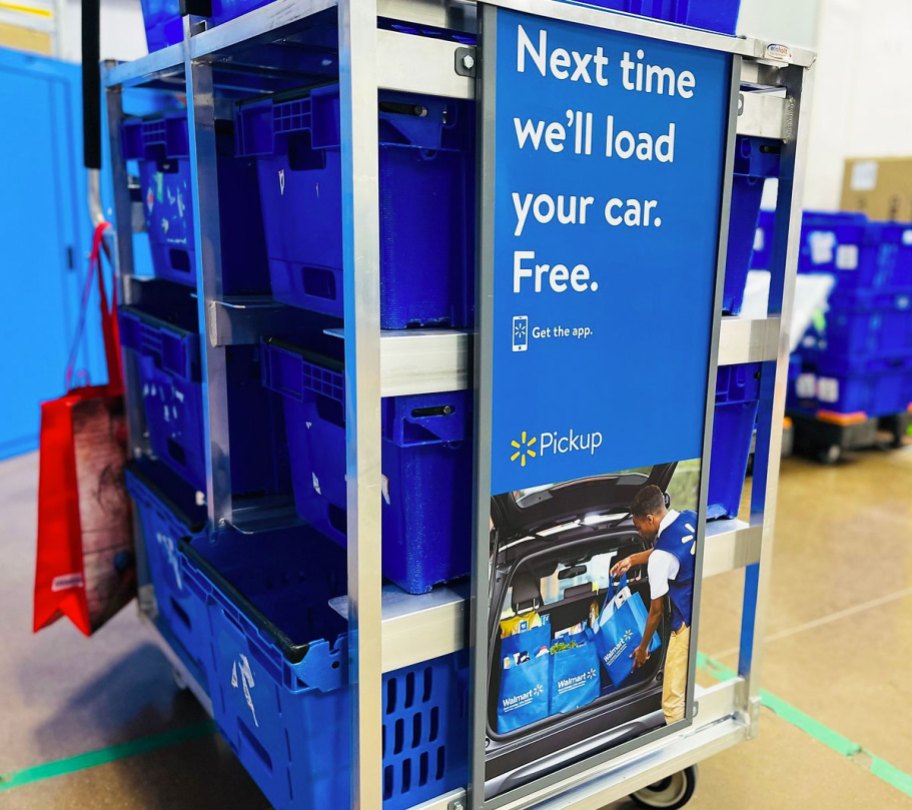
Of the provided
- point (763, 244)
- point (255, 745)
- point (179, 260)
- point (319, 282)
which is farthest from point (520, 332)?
point (763, 244)

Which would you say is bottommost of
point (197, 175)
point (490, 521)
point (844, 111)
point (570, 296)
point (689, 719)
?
point (689, 719)

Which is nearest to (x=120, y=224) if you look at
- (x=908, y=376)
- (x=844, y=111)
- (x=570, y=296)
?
(x=570, y=296)

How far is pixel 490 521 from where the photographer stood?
139cm

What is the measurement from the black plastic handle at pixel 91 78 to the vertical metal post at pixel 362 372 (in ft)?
4.14

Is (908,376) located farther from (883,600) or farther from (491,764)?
(491,764)

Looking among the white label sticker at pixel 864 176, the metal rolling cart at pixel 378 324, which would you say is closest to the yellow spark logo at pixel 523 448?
the metal rolling cart at pixel 378 324

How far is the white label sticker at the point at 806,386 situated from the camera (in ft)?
15.7

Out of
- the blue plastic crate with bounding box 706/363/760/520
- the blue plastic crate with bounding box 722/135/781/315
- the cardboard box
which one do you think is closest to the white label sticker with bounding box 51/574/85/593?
the blue plastic crate with bounding box 706/363/760/520

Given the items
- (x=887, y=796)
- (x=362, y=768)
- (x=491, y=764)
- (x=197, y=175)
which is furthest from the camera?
(x=887, y=796)

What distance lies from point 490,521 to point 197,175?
0.90 metres

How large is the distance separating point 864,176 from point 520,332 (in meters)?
6.11

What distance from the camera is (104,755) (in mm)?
2078

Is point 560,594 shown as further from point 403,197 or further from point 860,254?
point 860,254

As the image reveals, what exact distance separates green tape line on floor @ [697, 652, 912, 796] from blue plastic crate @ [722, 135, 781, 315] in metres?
0.86
